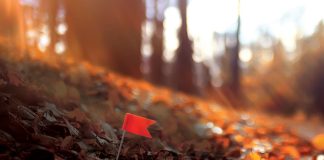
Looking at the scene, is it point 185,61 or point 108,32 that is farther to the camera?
point 185,61

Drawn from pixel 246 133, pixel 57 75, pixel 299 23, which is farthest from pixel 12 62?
pixel 299 23

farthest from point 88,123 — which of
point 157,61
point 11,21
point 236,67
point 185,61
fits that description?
point 236,67

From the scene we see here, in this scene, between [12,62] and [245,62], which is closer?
[12,62]

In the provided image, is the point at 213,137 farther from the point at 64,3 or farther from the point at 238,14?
the point at 238,14

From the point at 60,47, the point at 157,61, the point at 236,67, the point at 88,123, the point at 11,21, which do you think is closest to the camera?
the point at 88,123

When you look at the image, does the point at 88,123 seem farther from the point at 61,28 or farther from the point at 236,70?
the point at 236,70

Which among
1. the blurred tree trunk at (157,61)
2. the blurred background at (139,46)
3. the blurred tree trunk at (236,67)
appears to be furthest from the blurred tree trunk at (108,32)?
the blurred tree trunk at (236,67)
